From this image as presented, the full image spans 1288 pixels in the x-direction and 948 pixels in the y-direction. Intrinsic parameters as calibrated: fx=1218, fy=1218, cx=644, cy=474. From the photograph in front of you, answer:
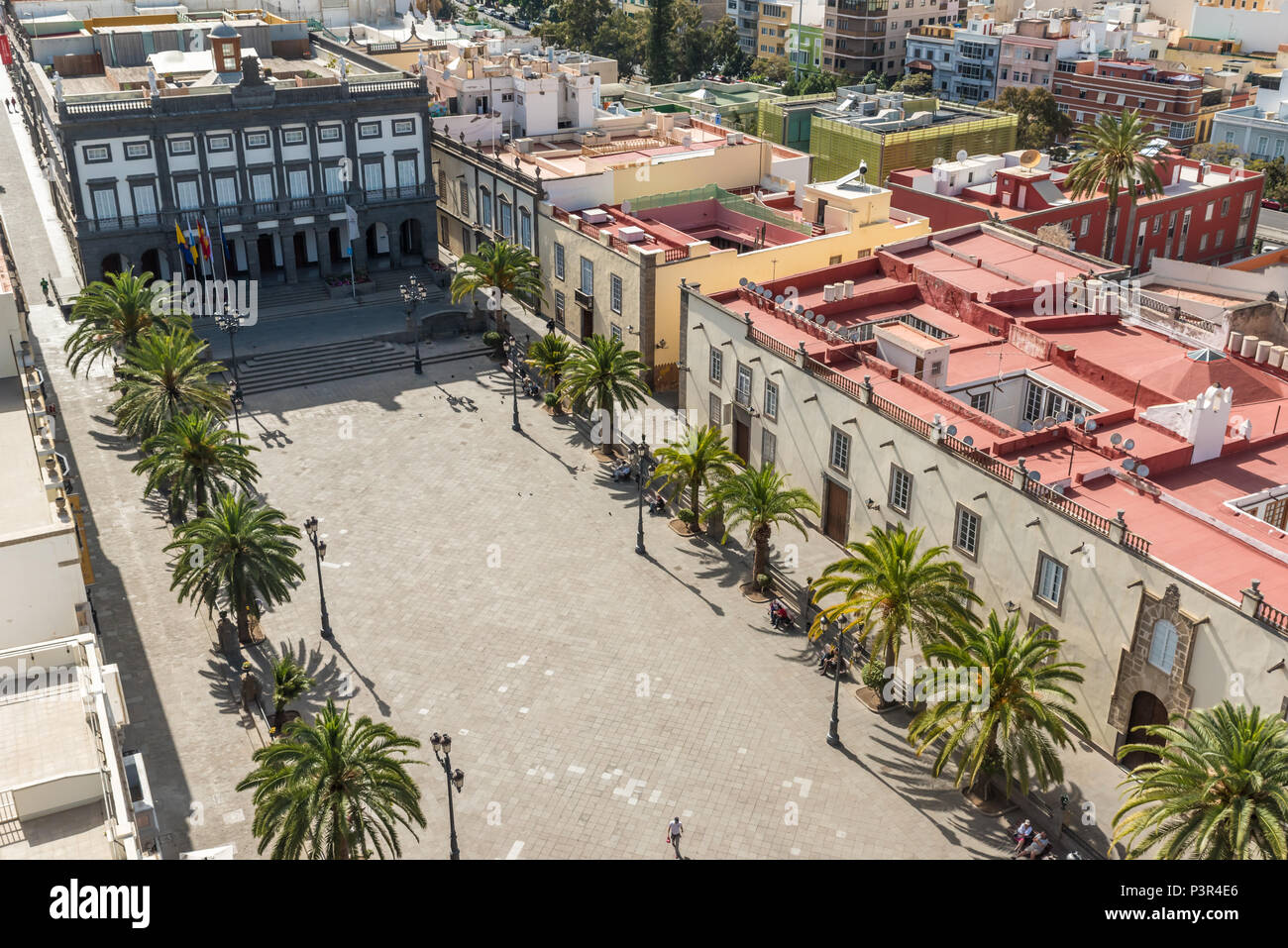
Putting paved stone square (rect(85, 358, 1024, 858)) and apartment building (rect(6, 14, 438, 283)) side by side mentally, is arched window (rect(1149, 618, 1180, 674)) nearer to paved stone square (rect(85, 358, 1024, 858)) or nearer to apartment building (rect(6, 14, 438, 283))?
paved stone square (rect(85, 358, 1024, 858))

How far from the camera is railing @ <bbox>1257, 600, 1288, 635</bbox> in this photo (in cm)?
3291

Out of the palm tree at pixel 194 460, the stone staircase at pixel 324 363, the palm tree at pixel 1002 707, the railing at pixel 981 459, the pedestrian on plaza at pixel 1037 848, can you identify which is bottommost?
the pedestrian on plaza at pixel 1037 848

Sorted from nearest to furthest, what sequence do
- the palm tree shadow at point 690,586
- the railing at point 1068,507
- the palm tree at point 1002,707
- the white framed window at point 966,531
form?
the palm tree at point 1002,707 < the railing at point 1068,507 < the white framed window at point 966,531 < the palm tree shadow at point 690,586

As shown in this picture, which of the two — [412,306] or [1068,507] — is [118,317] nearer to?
[412,306]

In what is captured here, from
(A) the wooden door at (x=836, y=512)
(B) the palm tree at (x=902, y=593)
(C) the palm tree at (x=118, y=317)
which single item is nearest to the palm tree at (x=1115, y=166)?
(A) the wooden door at (x=836, y=512)

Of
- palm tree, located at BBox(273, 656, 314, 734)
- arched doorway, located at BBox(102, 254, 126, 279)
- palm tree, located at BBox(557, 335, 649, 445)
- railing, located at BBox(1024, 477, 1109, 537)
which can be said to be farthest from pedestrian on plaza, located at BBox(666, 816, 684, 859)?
arched doorway, located at BBox(102, 254, 126, 279)

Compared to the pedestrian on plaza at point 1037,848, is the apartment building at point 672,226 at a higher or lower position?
higher

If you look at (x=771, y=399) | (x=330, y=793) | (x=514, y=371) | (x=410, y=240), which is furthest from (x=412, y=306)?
(x=330, y=793)

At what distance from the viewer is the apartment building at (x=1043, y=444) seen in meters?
36.6

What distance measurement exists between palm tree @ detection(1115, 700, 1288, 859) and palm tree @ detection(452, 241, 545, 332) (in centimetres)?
4623

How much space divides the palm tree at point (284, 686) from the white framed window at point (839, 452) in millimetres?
22085

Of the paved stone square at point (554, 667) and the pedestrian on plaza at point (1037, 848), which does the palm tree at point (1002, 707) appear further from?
the paved stone square at point (554, 667)

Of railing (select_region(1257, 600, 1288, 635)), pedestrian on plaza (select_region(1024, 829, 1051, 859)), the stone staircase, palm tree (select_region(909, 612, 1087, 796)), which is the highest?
railing (select_region(1257, 600, 1288, 635))

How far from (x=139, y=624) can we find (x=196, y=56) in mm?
49508
